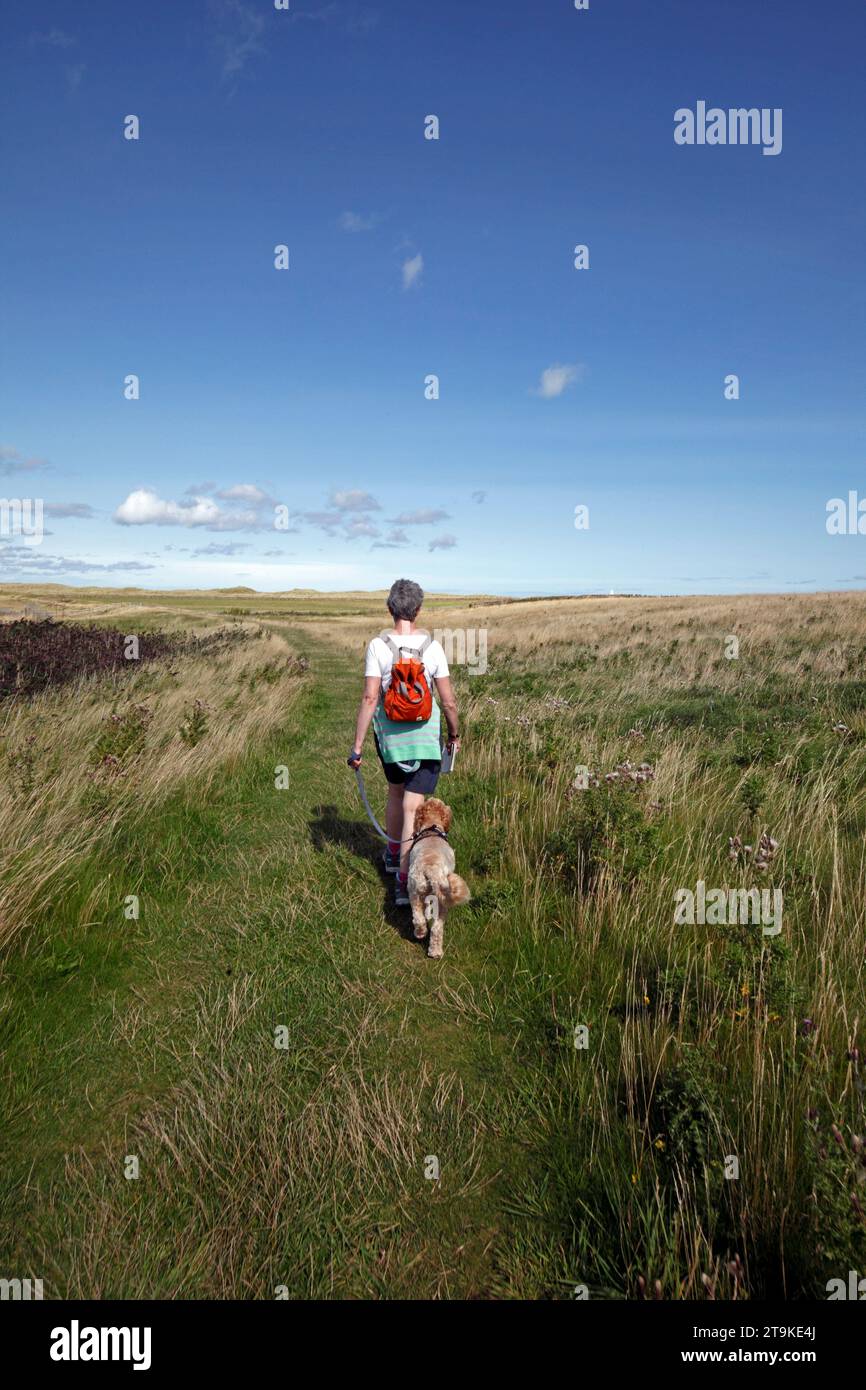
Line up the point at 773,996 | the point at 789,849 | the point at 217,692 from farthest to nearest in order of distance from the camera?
1. the point at 217,692
2. the point at 789,849
3. the point at 773,996

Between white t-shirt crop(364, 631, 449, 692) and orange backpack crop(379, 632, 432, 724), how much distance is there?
5 cm

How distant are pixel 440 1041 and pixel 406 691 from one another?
2339 mm

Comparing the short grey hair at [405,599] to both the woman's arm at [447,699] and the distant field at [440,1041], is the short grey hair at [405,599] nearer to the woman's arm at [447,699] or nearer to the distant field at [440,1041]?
the woman's arm at [447,699]

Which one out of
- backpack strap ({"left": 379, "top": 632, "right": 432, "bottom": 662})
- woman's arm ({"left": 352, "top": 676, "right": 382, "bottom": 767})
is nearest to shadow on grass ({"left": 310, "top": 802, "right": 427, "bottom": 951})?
woman's arm ({"left": 352, "top": 676, "right": 382, "bottom": 767})

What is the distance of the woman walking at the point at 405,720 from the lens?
493 centimetres

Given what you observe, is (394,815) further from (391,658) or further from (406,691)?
(391,658)

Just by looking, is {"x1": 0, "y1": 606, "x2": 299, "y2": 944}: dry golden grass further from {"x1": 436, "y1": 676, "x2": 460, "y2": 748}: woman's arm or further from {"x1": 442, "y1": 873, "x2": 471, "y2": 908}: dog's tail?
{"x1": 436, "y1": 676, "x2": 460, "y2": 748}: woman's arm

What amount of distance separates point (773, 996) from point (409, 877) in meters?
2.26

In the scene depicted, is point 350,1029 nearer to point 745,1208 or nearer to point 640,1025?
point 640,1025

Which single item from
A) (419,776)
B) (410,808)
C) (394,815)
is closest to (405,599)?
(419,776)

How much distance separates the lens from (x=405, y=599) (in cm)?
488

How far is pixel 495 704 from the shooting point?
10.6 meters
